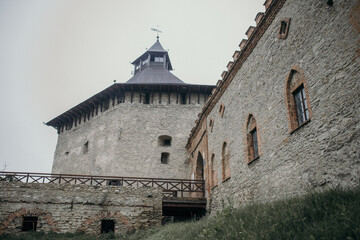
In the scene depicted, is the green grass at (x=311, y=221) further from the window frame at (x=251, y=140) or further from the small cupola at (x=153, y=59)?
the small cupola at (x=153, y=59)

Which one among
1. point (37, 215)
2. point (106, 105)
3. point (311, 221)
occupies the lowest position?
point (311, 221)

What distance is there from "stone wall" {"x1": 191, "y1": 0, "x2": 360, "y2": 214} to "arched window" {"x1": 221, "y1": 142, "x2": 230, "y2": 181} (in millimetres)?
546

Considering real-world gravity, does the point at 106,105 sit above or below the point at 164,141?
above

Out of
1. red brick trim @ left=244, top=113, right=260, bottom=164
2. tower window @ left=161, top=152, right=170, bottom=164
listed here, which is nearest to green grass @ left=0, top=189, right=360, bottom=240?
red brick trim @ left=244, top=113, right=260, bottom=164

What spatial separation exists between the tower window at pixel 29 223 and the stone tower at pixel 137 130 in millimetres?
7022

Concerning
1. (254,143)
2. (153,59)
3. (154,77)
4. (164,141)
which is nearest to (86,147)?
(164,141)

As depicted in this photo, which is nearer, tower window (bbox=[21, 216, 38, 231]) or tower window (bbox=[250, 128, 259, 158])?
tower window (bbox=[250, 128, 259, 158])

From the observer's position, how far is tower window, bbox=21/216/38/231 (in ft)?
42.5

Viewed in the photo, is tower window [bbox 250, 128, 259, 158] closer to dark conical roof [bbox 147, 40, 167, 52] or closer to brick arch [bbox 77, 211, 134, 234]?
brick arch [bbox 77, 211, 134, 234]

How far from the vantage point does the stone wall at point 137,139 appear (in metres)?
20.1

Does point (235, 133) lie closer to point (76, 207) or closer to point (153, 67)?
point (76, 207)

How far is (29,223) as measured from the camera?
42.9 feet

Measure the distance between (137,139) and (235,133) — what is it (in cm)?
1075

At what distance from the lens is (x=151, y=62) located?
93.7 ft
